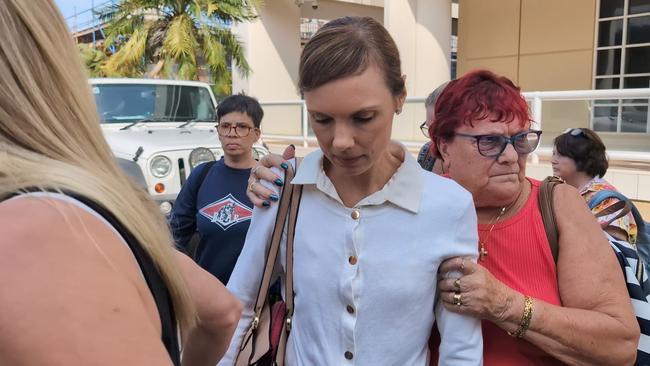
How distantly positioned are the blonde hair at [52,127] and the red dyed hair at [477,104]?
114cm

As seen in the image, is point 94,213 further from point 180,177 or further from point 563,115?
point 563,115

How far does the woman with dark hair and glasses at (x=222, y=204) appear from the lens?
3.09 metres

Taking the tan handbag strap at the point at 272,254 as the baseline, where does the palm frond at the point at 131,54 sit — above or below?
above

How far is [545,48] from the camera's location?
12734mm

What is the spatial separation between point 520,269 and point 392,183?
53cm

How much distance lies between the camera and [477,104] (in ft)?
5.71

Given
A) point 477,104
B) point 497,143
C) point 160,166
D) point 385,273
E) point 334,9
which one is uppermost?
point 334,9

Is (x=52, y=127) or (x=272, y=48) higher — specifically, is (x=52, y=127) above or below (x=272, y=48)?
below

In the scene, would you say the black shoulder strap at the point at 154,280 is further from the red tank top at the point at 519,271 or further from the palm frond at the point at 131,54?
the palm frond at the point at 131,54

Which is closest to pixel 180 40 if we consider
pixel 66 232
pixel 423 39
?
pixel 423 39

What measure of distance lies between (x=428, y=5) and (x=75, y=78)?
38.3 feet

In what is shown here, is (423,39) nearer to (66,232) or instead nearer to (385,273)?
(385,273)

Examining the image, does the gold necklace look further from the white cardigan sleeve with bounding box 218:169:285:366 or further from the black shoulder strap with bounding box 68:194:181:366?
the black shoulder strap with bounding box 68:194:181:366

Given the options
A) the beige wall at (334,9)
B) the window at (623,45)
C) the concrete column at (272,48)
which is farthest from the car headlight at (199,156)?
the beige wall at (334,9)
